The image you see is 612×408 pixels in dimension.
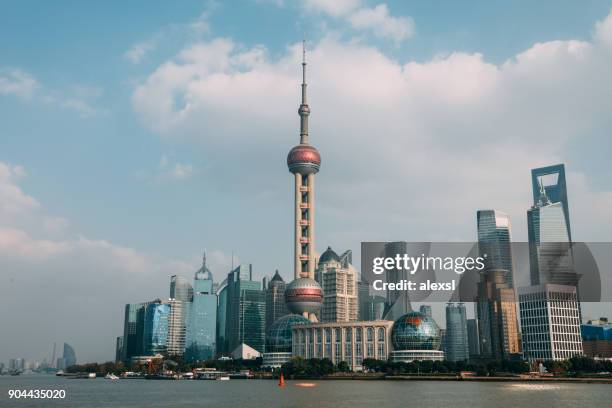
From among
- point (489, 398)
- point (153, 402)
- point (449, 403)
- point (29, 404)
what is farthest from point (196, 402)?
point (489, 398)

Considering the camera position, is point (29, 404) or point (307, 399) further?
point (307, 399)

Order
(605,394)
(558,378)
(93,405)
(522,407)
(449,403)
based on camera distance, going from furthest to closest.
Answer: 1. (558,378)
2. (605,394)
3. (93,405)
4. (449,403)
5. (522,407)

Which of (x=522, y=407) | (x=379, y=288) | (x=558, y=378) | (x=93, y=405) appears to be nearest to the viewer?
(x=522, y=407)

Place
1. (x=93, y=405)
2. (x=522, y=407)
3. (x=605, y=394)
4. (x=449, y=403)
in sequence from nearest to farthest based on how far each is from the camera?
1. (x=522, y=407)
2. (x=449, y=403)
3. (x=93, y=405)
4. (x=605, y=394)

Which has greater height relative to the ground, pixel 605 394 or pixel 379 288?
pixel 379 288

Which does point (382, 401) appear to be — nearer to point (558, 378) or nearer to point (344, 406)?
point (344, 406)

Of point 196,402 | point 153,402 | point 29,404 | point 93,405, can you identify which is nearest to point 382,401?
point 196,402

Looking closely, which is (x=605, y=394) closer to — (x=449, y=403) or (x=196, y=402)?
(x=449, y=403)

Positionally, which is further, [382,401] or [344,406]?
[382,401]

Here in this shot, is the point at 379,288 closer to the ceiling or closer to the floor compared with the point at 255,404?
closer to the ceiling
